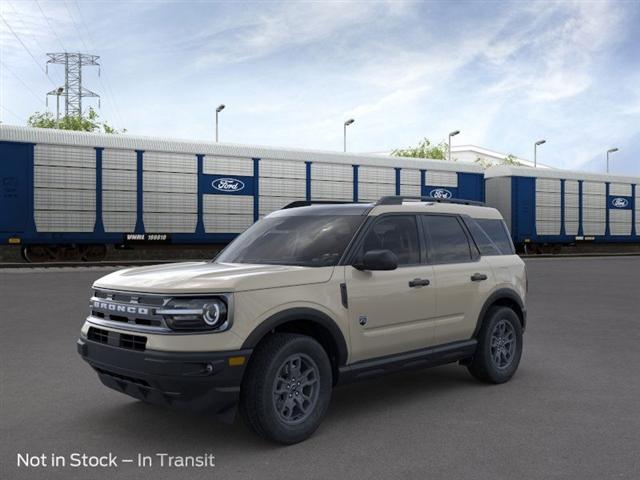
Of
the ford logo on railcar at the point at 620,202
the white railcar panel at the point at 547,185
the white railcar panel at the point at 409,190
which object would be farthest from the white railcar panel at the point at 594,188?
the white railcar panel at the point at 409,190

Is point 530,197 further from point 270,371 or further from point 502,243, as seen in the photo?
point 270,371

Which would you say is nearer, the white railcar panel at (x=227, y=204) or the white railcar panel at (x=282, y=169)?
the white railcar panel at (x=227, y=204)

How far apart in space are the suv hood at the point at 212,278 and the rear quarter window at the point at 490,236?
2.18 metres

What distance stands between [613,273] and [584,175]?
15.1 meters

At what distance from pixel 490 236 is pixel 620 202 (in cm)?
3441

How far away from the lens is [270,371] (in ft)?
14.3

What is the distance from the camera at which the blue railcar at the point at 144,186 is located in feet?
72.1

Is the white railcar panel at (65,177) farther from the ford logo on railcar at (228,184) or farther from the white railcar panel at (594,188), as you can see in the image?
the white railcar panel at (594,188)

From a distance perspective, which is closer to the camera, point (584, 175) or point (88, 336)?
point (88, 336)

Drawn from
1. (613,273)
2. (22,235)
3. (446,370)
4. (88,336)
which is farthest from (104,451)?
(613,273)

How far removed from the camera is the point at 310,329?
489 cm

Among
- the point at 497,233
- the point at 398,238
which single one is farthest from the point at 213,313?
the point at 497,233

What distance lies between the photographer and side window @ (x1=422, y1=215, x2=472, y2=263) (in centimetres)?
593

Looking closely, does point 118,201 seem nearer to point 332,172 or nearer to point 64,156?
point 64,156
